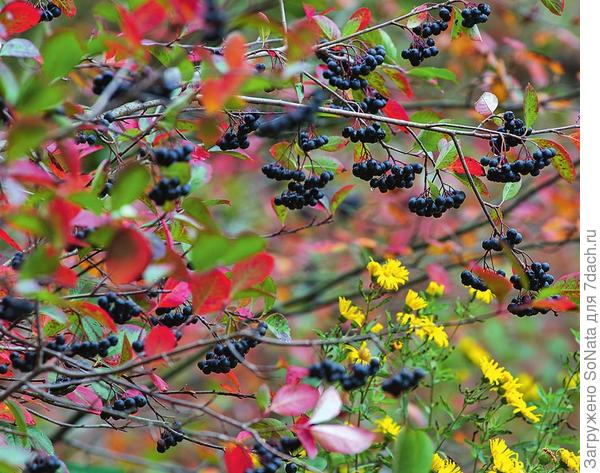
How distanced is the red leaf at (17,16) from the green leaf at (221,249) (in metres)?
0.53

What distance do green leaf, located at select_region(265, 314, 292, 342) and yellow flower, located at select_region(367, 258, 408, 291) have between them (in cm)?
23

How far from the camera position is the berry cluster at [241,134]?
1.27 meters

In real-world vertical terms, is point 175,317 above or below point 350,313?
above

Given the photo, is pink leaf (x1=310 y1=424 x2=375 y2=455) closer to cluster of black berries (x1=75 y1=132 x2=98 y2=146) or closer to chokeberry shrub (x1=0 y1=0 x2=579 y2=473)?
chokeberry shrub (x1=0 y1=0 x2=579 y2=473)

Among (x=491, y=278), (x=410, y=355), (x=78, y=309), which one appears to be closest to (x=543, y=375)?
(x=410, y=355)

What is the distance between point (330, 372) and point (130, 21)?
1.50 feet

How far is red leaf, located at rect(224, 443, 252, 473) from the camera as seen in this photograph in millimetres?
1081

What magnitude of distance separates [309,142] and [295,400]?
1.43 ft

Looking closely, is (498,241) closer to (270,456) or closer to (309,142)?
(309,142)

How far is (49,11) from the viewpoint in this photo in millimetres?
1376

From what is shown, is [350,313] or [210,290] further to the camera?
[350,313]

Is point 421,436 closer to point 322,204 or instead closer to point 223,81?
point 223,81

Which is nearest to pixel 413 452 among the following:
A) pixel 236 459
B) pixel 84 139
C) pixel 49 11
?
pixel 236 459

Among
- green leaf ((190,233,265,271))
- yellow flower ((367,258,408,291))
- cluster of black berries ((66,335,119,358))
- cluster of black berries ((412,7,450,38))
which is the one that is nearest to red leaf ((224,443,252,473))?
cluster of black berries ((66,335,119,358))
